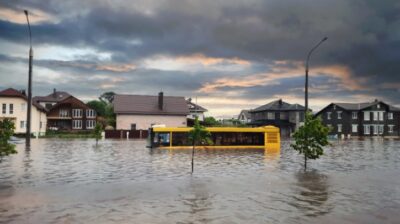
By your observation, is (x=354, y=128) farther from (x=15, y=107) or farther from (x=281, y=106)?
(x=15, y=107)

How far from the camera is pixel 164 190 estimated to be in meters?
15.7

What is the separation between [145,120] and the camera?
80000 millimetres

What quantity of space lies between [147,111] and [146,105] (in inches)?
74.4

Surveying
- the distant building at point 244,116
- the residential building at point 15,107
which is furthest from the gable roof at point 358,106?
the residential building at point 15,107

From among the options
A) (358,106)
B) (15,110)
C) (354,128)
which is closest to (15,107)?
(15,110)

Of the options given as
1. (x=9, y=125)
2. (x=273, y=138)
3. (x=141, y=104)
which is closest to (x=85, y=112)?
(x=141, y=104)

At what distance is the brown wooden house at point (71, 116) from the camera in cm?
9206

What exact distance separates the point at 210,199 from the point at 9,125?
387 inches

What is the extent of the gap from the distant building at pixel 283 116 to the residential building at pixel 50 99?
54.4m

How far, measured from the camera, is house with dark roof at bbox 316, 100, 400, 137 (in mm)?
96125

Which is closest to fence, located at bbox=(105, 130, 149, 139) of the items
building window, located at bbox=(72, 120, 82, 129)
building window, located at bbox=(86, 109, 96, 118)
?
building window, located at bbox=(86, 109, 96, 118)

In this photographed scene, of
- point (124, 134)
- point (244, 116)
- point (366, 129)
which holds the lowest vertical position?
point (124, 134)

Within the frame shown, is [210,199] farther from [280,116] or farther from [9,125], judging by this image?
[280,116]

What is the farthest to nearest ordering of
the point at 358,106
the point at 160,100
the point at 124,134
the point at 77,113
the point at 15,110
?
1. the point at 358,106
2. the point at 77,113
3. the point at 160,100
4. the point at 15,110
5. the point at 124,134
